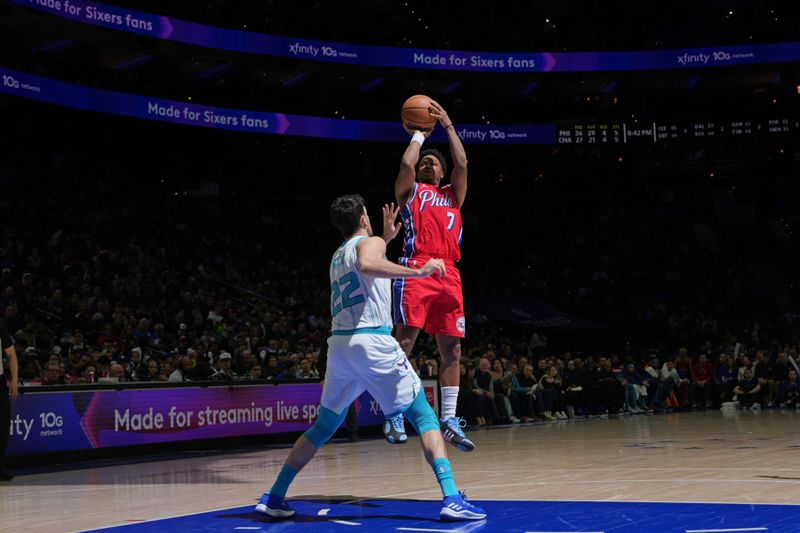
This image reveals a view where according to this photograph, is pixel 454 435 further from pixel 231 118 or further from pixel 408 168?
pixel 231 118

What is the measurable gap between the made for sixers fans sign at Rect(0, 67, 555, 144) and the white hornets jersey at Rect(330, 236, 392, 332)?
2005cm

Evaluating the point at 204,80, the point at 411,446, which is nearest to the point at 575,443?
the point at 411,446

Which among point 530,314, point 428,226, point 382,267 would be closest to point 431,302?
point 428,226

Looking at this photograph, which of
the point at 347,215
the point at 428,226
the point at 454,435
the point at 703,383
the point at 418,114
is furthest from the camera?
the point at 703,383

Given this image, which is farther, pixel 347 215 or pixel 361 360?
pixel 347 215

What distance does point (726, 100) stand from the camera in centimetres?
3528

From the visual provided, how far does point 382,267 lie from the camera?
6.16 metres

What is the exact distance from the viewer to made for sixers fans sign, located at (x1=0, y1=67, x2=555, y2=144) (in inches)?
994

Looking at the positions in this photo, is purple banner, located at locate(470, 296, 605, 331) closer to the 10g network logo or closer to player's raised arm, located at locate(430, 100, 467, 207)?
the 10g network logo

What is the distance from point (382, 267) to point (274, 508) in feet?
5.75

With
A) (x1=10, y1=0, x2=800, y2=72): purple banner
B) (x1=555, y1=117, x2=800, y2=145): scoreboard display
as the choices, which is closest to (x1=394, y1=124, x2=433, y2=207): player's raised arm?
(x1=10, y1=0, x2=800, y2=72): purple banner

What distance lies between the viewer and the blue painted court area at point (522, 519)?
221 inches

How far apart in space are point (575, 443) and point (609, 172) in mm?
24562

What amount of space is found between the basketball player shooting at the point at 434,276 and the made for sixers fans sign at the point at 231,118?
62.4 ft
